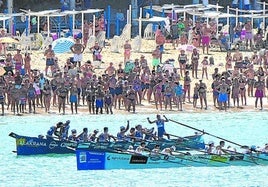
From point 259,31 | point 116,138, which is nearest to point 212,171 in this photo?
point 116,138

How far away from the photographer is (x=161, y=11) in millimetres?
67062

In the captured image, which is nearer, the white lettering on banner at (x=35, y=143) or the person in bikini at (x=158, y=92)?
the white lettering on banner at (x=35, y=143)

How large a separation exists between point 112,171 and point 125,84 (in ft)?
25.8

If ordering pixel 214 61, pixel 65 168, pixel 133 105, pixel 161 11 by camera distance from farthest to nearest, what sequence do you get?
pixel 161 11
pixel 214 61
pixel 133 105
pixel 65 168

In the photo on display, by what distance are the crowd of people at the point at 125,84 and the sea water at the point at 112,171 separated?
68 centimetres

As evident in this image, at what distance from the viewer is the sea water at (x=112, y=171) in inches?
1789

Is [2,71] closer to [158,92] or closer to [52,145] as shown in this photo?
[158,92]

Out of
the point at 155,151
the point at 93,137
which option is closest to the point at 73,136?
the point at 93,137

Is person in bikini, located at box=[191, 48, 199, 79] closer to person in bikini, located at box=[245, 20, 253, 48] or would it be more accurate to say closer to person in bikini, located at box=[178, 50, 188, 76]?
person in bikini, located at box=[178, 50, 188, 76]

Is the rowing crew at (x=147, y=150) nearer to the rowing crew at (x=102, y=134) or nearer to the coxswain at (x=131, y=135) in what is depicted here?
the coxswain at (x=131, y=135)

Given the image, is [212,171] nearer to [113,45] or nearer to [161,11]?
[113,45]

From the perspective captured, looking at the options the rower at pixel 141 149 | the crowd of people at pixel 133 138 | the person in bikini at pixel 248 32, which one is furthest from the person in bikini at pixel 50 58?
the rower at pixel 141 149

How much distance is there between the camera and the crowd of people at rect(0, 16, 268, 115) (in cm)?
5331

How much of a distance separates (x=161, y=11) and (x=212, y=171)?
20943 mm
